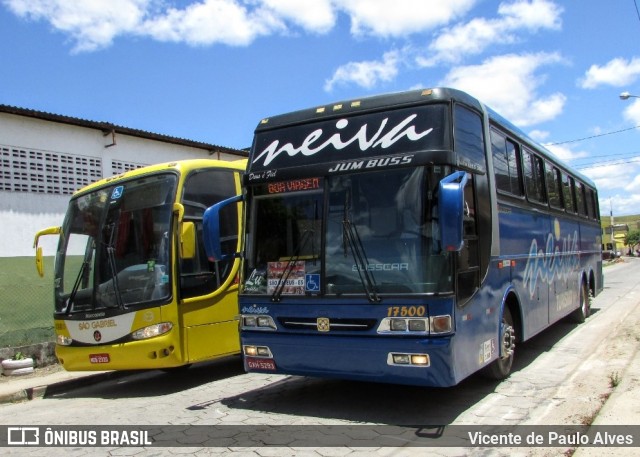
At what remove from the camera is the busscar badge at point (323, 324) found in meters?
5.48

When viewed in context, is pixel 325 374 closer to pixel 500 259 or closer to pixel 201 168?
pixel 500 259

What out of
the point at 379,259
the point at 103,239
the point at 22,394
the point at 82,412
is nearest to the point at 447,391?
the point at 379,259

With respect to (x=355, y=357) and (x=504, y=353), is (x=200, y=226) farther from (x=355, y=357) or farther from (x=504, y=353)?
(x=504, y=353)

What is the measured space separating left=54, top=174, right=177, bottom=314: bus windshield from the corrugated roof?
28.7ft

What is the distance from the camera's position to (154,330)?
7133 millimetres

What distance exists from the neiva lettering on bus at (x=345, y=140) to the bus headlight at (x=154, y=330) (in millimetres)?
2453

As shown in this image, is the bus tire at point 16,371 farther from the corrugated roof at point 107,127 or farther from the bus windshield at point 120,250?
the corrugated roof at point 107,127

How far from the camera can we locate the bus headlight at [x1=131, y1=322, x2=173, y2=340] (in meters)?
7.13

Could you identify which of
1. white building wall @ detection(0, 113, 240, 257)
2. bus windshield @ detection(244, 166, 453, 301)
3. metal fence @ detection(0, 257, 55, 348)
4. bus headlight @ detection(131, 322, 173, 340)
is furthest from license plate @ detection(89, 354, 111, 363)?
white building wall @ detection(0, 113, 240, 257)

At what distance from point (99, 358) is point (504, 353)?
5152 millimetres

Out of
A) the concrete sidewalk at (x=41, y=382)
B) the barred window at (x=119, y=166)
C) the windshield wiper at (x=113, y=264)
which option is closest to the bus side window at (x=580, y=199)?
the windshield wiper at (x=113, y=264)

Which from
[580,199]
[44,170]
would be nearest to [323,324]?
[580,199]

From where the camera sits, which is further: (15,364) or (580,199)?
(580,199)

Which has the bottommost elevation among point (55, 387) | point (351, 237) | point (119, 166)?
point (55, 387)
